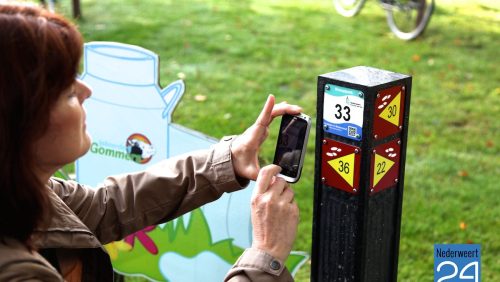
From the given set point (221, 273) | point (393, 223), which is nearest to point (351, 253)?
point (393, 223)

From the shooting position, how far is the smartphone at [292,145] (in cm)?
185

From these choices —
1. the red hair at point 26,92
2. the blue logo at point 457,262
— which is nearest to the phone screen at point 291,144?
the blue logo at point 457,262

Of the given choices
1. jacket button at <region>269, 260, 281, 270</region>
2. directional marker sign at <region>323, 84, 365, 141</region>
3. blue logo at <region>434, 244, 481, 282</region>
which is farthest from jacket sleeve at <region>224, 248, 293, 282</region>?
blue logo at <region>434, 244, 481, 282</region>

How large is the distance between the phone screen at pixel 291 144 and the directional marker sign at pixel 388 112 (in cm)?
21

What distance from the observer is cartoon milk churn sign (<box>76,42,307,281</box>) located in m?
2.82

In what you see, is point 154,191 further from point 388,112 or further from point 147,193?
point 388,112

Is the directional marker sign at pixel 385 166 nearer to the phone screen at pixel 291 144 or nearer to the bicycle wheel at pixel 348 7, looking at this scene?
the phone screen at pixel 291 144

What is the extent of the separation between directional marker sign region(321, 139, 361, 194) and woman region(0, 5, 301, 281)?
0.14 meters

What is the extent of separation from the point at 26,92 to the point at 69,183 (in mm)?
679

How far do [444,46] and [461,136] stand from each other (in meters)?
2.46

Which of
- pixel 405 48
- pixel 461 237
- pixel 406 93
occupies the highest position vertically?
pixel 406 93

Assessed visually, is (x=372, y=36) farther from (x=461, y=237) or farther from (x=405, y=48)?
(x=461, y=237)

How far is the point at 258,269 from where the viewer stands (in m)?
1.64

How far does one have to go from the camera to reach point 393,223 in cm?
190
